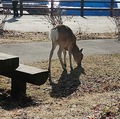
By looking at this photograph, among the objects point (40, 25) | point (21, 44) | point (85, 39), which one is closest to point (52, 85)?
point (21, 44)

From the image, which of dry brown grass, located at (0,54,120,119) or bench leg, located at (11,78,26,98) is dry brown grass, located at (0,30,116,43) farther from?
bench leg, located at (11,78,26,98)

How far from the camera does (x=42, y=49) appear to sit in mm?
11945

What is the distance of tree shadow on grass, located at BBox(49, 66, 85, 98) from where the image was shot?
24.1ft

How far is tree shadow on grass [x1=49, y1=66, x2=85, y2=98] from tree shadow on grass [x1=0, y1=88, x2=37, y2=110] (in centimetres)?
60

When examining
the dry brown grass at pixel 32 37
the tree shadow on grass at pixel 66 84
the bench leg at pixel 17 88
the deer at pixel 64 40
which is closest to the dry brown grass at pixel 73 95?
the tree shadow on grass at pixel 66 84

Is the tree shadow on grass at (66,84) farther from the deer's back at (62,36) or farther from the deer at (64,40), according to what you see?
the deer's back at (62,36)

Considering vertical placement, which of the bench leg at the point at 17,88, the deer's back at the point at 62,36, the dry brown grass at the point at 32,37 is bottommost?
the dry brown grass at the point at 32,37

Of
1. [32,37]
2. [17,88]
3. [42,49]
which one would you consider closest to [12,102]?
[17,88]

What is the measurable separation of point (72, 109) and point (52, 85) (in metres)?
2.04

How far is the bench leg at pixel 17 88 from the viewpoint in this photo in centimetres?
693

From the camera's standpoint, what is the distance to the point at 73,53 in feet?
30.6

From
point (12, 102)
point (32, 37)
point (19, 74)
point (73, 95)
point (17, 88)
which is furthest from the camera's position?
point (32, 37)

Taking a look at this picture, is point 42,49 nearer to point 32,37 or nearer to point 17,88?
point 32,37

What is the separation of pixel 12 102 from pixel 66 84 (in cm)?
163
